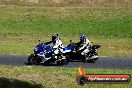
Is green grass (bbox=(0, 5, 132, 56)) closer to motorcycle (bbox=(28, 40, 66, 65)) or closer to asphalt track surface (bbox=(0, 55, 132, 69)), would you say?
asphalt track surface (bbox=(0, 55, 132, 69))

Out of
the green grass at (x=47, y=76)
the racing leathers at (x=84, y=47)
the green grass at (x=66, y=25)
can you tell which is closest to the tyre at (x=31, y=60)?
the green grass at (x=47, y=76)

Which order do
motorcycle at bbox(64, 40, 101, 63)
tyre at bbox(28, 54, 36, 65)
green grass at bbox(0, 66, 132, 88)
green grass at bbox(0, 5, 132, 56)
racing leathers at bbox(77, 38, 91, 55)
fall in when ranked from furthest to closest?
green grass at bbox(0, 5, 132, 56) < racing leathers at bbox(77, 38, 91, 55) < motorcycle at bbox(64, 40, 101, 63) < tyre at bbox(28, 54, 36, 65) < green grass at bbox(0, 66, 132, 88)

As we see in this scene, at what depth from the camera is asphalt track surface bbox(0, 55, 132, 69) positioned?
80.8 feet

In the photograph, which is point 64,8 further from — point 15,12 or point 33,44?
point 33,44

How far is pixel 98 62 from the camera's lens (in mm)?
25953

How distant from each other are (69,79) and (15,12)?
28.2 metres

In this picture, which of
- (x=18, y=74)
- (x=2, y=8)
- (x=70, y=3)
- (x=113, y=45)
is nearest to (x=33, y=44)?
(x=113, y=45)

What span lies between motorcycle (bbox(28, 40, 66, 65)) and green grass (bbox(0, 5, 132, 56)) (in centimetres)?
515

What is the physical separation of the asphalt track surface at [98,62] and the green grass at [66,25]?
305cm

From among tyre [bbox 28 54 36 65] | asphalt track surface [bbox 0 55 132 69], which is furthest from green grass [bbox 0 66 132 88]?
tyre [bbox 28 54 36 65]

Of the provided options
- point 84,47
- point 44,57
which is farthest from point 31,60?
point 84,47

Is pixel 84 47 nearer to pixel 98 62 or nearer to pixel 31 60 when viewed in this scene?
pixel 98 62

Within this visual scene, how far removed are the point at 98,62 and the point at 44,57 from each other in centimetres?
363

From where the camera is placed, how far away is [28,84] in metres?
19.0
